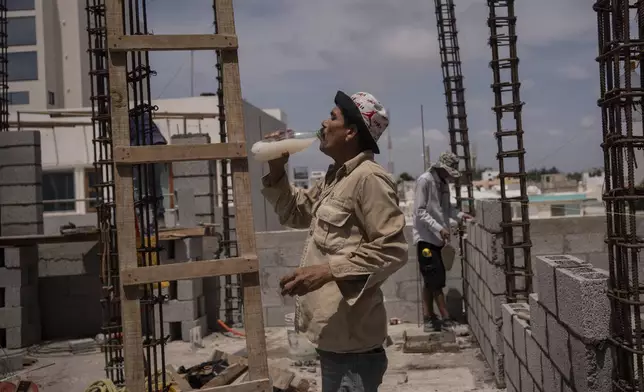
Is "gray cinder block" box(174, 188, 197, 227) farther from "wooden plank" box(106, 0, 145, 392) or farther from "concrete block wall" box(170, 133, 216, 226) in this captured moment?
"wooden plank" box(106, 0, 145, 392)

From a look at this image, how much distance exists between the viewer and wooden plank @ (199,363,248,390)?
4746 millimetres

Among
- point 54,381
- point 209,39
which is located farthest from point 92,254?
point 209,39

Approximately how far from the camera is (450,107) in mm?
10469

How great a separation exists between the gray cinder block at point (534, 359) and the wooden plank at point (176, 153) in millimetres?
2087

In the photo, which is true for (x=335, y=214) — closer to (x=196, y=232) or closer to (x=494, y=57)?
(x=494, y=57)

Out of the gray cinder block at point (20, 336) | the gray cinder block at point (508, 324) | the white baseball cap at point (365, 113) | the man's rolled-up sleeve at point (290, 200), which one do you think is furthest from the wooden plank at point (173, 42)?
the gray cinder block at point (20, 336)

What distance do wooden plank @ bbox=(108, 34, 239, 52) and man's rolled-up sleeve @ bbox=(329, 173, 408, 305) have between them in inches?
30.2

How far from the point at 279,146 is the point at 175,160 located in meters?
0.43

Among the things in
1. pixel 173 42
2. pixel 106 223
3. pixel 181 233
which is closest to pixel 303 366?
pixel 106 223

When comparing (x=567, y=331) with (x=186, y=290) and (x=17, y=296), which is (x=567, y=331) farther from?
(x=17, y=296)

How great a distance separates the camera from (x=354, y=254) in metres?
2.31

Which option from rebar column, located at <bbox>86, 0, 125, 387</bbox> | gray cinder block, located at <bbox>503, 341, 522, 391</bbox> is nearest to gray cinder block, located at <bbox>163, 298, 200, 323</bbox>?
rebar column, located at <bbox>86, 0, 125, 387</bbox>

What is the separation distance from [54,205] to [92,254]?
16099 mm

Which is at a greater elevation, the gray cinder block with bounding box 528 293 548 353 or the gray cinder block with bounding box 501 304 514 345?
the gray cinder block with bounding box 528 293 548 353
